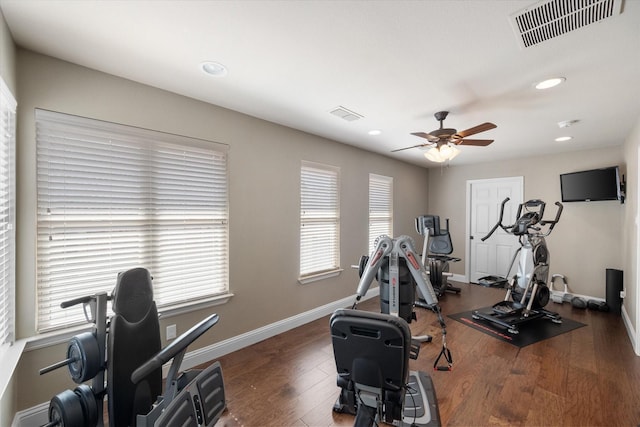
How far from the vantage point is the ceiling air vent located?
1366 millimetres

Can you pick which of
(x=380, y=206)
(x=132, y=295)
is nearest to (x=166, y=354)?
(x=132, y=295)

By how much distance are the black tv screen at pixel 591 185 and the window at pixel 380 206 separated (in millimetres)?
2817

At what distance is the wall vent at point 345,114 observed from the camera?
9.18 ft

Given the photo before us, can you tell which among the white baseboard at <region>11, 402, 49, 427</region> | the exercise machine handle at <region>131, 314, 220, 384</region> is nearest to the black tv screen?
the exercise machine handle at <region>131, 314, 220, 384</region>

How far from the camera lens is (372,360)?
125cm

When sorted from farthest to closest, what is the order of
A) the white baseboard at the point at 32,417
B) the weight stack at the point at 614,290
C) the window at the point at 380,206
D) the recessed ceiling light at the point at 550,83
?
the window at the point at 380,206, the weight stack at the point at 614,290, the recessed ceiling light at the point at 550,83, the white baseboard at the point at 32,417

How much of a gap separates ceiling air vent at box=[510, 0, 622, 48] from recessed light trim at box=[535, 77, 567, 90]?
2.23 ft

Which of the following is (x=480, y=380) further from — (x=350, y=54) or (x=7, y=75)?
(x=7, y=75)

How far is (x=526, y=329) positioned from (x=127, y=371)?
415cm

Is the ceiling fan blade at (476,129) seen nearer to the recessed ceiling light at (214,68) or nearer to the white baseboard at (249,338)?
the recessed ceiling light at (214,68)

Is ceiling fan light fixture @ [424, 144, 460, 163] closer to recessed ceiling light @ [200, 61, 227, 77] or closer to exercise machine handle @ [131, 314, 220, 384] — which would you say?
recessed ceiling light @ [200, 61, 227, 77]

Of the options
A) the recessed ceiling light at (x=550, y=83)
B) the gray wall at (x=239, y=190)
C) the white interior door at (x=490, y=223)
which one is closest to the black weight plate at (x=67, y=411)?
the gray wall at (x=239, y=190)

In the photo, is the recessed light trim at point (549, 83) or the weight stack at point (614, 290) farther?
the weight stack at point (614, 290)

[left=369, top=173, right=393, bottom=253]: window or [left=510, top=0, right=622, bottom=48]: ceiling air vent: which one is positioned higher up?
[left=510, top=0, right=622, bottom=48]: ceiling air vent
